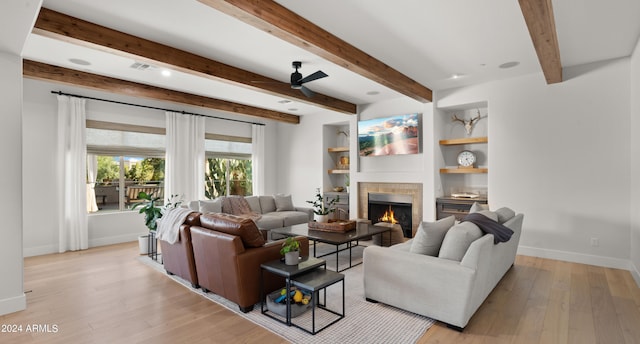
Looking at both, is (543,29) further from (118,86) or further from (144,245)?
(144,245)

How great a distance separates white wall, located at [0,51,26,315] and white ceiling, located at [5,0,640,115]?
40 centimetres

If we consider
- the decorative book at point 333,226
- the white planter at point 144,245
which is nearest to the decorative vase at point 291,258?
the decorative book at point 333,226

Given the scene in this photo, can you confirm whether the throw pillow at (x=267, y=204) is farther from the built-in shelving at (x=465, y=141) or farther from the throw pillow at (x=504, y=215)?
the throw pillow at (x=504, y=215)

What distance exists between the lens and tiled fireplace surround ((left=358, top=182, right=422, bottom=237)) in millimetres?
6168

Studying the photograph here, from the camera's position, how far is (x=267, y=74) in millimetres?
4875

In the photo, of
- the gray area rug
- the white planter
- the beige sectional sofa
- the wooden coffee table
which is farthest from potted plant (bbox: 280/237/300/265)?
the white planter

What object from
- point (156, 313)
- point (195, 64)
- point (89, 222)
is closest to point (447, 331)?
point (156, 313)

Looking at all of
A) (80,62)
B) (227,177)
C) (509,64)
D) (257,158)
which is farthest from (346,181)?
(80,62)

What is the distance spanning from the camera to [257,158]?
812 cm

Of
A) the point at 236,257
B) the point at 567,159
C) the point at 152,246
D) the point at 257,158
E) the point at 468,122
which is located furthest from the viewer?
the point at 257,158

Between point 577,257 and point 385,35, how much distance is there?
13.6 ft

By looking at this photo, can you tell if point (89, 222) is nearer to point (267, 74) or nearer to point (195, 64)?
point (195, 64)

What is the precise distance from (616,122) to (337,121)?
4.86 metres

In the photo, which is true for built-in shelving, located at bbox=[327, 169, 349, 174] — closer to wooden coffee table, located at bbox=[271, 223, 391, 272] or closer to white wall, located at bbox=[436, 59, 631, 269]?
wooden coffee table, located at bbox=[271, 223, 391, 272]
